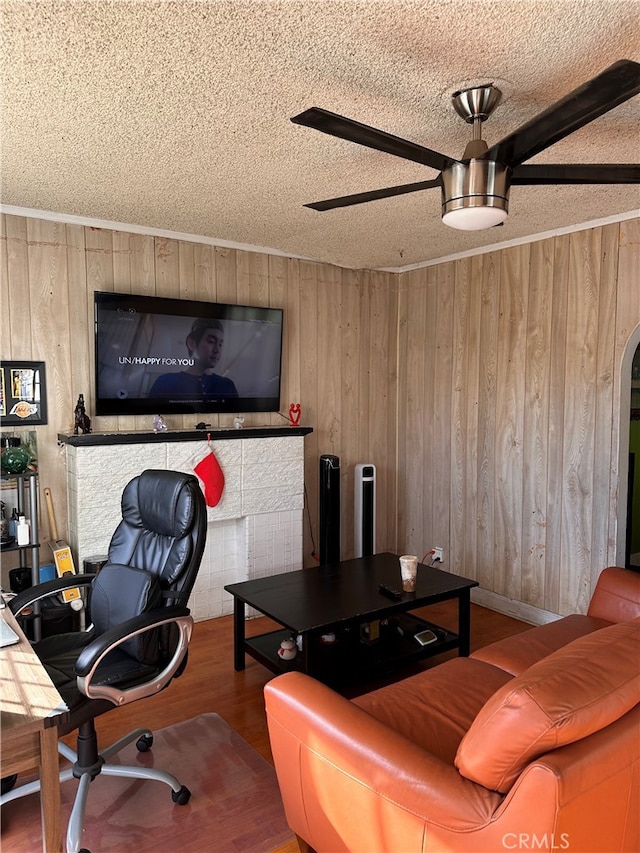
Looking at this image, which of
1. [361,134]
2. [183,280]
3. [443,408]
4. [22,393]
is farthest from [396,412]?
[361,134]

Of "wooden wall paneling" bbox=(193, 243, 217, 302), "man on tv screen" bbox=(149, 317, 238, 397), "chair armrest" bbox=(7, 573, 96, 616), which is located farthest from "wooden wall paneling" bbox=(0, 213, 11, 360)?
"chair armrest" bbox=(7, 573, 96, 616)

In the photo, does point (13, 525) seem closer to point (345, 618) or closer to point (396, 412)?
point (345, 618)

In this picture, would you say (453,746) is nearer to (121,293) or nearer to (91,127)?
(91,127)

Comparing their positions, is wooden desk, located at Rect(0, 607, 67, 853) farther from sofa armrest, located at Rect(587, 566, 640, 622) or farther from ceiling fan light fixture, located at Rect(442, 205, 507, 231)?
sofa armrest, located at Rect(587, 566, 640, 622)

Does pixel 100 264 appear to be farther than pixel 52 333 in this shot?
Yes

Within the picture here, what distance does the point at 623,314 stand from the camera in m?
3.43

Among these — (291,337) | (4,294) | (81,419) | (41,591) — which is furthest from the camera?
(291,337)

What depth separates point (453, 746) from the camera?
184 centimetres

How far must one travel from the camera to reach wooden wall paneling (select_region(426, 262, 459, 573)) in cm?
448

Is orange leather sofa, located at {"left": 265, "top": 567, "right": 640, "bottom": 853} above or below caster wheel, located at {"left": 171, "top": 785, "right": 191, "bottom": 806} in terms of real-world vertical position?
above

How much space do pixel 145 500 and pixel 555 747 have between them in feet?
5.88

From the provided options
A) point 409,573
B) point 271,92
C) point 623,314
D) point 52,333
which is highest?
point 271,92

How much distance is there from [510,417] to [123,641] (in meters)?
2.94

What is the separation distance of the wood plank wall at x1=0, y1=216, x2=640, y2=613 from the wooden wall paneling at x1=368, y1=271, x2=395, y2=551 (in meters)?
0.01
